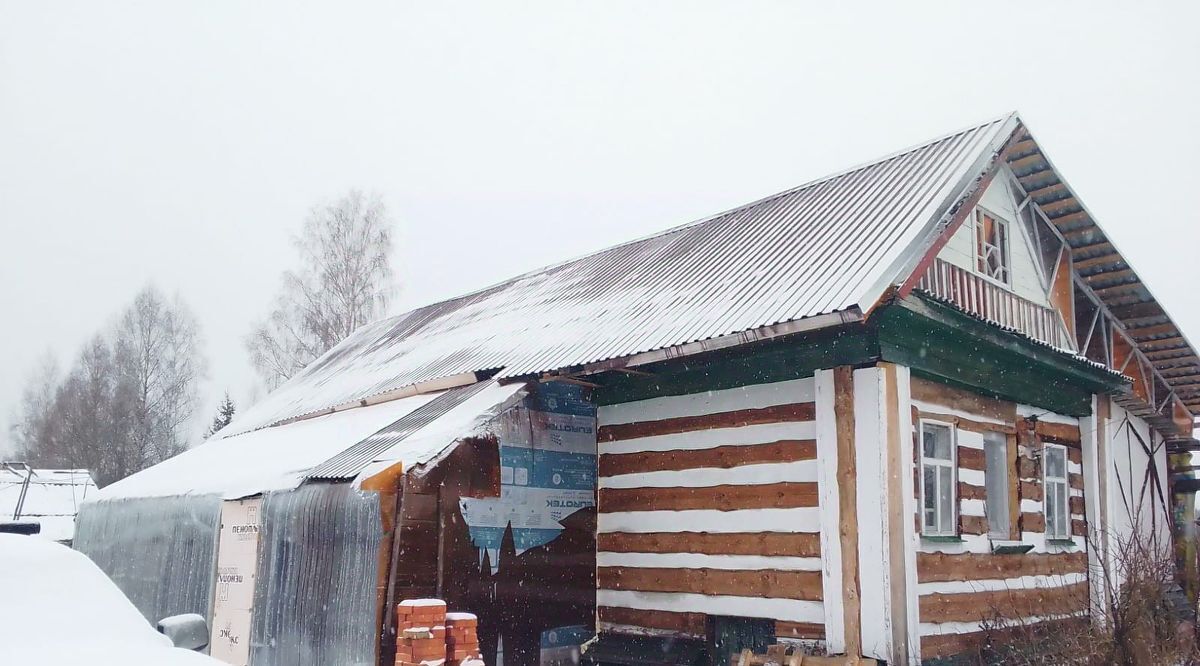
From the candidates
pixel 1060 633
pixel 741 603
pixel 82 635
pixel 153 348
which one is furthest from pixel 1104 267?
pixel 153 348

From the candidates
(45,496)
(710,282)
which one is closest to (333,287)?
(45,496)

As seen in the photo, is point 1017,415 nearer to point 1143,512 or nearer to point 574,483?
point 574,483

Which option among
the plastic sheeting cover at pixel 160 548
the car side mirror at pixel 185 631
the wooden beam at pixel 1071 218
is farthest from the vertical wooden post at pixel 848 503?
the plastic sheeting cover at pixel 160 548

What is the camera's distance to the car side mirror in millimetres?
6266

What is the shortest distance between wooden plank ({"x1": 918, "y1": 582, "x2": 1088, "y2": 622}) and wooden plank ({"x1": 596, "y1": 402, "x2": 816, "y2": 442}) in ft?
6.55

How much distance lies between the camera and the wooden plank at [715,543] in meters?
8.57

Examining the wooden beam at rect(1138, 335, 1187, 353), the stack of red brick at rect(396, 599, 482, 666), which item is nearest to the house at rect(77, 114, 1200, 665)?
the stack of red brick at rect(396, 599, 482, 666)

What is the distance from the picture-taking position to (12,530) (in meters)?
7.98

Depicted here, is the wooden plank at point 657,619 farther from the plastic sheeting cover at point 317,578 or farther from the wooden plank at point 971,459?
the wooden plank at point 971,459

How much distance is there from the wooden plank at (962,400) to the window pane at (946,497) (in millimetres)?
684

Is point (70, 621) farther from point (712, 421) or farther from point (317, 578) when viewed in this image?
point (712, 421)

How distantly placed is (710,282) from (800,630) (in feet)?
13.3

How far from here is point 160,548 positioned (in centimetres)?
1248

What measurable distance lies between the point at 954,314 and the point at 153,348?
48.6 meters
